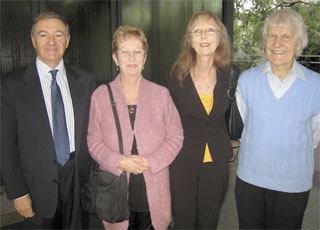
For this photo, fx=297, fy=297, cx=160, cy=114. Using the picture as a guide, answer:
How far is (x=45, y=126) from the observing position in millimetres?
2055

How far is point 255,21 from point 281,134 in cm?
628

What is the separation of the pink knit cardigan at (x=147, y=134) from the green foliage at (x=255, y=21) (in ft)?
16.6

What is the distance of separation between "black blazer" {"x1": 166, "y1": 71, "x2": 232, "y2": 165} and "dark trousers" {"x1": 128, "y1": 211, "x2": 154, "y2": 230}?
1.64 ft

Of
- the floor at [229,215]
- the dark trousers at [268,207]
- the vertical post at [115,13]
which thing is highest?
the vertical post at [115,13]

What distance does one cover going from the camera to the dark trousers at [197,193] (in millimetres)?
2301

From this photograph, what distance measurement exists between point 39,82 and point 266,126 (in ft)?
5.29

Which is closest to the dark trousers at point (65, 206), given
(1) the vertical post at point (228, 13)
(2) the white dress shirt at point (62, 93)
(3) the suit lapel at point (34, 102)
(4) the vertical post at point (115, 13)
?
(2) the white dress shirt at point (62, 93)

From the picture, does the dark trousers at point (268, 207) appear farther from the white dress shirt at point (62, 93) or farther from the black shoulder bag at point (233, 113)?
the white dress shirt at point (62, 93)

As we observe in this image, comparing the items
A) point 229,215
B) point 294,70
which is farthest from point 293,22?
point 229,215

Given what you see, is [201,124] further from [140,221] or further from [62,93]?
[62,93]

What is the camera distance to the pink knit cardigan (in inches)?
81.4

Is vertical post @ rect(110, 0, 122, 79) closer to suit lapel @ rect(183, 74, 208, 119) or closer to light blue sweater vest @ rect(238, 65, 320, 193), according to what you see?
suit lapel @ rect(183, 74, 208, 119)

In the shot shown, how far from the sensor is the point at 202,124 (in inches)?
89.6

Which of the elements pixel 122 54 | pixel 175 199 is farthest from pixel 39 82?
pixel 175 199
